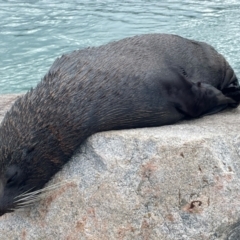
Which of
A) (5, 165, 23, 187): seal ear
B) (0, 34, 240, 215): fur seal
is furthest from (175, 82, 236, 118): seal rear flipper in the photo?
(5, 165, 23, 187): seal ear

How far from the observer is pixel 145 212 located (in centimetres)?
449

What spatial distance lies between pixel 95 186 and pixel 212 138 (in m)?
0.98

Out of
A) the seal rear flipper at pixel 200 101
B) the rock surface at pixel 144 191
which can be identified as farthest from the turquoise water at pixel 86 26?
the rock surface at pixel 144 191

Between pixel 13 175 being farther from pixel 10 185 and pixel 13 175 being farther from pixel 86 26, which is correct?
pixel 86 26

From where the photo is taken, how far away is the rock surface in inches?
173

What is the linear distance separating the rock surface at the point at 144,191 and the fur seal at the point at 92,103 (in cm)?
16

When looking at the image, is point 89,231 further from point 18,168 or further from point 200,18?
point 200,18

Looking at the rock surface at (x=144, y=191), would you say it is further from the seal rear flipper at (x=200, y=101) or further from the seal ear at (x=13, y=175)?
the seal rear flipper at (x=200, y=101)

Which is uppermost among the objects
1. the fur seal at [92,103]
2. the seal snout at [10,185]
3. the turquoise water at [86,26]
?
the fur seal at [92,103]

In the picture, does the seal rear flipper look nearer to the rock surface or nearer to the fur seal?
the fur seal

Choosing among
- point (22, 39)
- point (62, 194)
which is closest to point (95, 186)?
point (62, 194)

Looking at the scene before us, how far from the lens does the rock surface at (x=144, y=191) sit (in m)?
4.39

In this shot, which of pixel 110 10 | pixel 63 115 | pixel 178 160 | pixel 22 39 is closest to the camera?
pixel 178 160

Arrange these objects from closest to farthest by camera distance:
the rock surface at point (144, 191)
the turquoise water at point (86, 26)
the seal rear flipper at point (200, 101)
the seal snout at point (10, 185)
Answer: the rock surface at point (144, 191)
the seal snout at point (10, 185)
the seal rear flipper at point (200, 101)
the turquoise water at point (86, 26)
